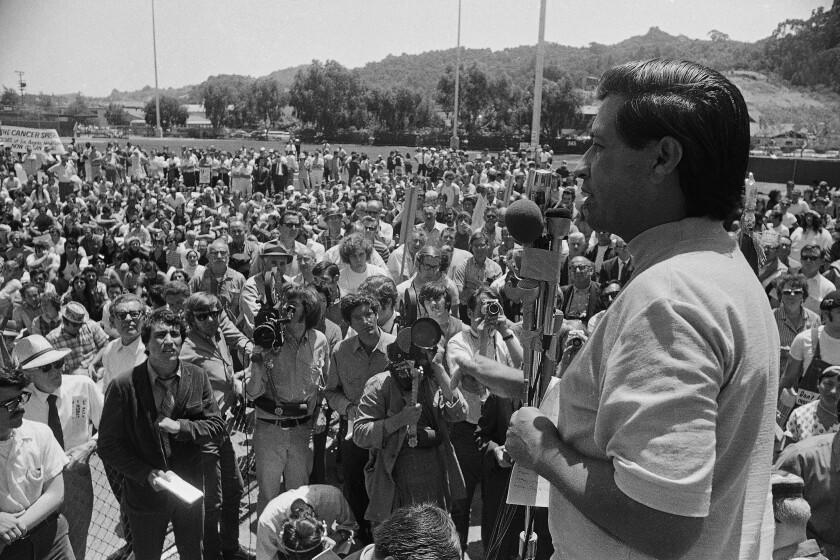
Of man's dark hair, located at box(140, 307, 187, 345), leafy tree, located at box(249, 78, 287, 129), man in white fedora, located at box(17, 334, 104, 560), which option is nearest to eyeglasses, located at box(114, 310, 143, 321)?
man in white fedora, located at box(17, 334, 104, 560)

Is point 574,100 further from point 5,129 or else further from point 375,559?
point 375,559

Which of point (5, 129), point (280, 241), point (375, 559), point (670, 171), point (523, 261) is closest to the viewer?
point (670, 171)

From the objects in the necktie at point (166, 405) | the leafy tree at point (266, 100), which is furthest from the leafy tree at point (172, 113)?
the necktie at point (166, 405)

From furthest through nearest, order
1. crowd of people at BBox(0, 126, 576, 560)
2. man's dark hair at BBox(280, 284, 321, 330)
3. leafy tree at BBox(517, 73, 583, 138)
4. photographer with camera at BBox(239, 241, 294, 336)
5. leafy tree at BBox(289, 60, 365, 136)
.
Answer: leafy tree at BBox(289, 60, 365, 136), leafy tree at BBox(517, 73, 583, 138), photographer with camera at BBox(239, 241, 294, 336), man's dark hair at BBox(280, 284, 321, 330), crowd of people at BBox(0, 126, 576, 560)

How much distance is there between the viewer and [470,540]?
5117mm

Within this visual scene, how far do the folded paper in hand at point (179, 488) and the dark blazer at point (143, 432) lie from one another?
18cm

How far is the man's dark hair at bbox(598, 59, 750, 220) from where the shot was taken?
1.07 metres

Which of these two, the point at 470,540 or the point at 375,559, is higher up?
the point at 375,559

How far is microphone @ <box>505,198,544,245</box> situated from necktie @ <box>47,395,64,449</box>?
3.72m

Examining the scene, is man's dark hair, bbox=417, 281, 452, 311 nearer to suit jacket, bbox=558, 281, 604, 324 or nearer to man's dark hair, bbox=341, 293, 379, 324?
man's dark hair, bbox=341, 293, 379, 324

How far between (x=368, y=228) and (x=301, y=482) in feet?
16.8

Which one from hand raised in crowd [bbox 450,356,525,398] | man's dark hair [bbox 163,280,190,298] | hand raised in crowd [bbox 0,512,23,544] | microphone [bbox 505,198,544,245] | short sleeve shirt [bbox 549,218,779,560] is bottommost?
hand raised in crowd [bbox 0,512,23,544]

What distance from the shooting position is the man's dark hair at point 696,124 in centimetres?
107

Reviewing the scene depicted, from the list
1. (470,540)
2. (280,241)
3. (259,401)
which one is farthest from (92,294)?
(470,540)
